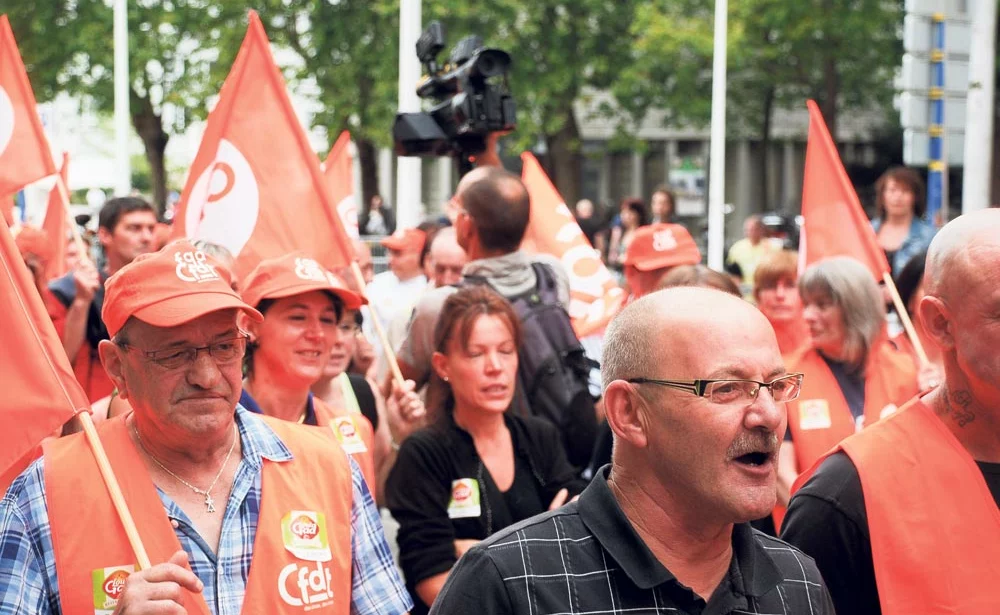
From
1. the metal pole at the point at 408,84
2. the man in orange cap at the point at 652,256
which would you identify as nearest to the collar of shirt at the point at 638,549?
the man in orange cap at the point at 652,256

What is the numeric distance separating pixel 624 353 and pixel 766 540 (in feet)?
1.57

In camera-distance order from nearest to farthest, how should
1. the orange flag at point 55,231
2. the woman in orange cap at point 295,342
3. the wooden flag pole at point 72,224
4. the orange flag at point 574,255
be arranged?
1. the woman in orange cap at point 295,342
2. the wooden flag pole at point 72,224
3. the orange flag at point 574,255
4. the orange flag at point 55,231

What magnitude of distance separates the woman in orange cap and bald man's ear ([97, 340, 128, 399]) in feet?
3.59

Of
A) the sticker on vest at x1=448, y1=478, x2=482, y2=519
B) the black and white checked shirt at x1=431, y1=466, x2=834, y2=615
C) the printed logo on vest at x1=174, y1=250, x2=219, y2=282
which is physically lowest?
the sticker on vest at x1=448, y1=478, x2=482, y2=519

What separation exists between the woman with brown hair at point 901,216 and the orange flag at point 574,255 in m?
1.96

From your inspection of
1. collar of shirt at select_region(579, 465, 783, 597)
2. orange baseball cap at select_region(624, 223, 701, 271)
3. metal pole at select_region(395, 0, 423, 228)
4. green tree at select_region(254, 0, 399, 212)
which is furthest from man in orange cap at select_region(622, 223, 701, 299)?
green tree at select_region(254, 0, 399, 212)

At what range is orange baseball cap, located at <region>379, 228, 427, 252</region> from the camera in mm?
9859

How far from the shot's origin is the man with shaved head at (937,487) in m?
3.03

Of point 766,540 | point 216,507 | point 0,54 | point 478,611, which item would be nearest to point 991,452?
point 766,540

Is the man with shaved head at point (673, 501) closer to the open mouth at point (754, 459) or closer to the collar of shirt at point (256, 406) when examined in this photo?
the open mouth at point (754, 459)

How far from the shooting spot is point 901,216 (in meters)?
9.25

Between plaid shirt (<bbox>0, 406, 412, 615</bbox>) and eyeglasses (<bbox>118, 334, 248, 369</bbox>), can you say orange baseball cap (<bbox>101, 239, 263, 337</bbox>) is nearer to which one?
eyeglasses (<bbox>118, 334, 248, 369</bbox>)

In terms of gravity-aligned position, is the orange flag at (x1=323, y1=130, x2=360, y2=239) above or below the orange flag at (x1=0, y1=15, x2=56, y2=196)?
below

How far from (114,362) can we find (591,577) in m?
1.54
